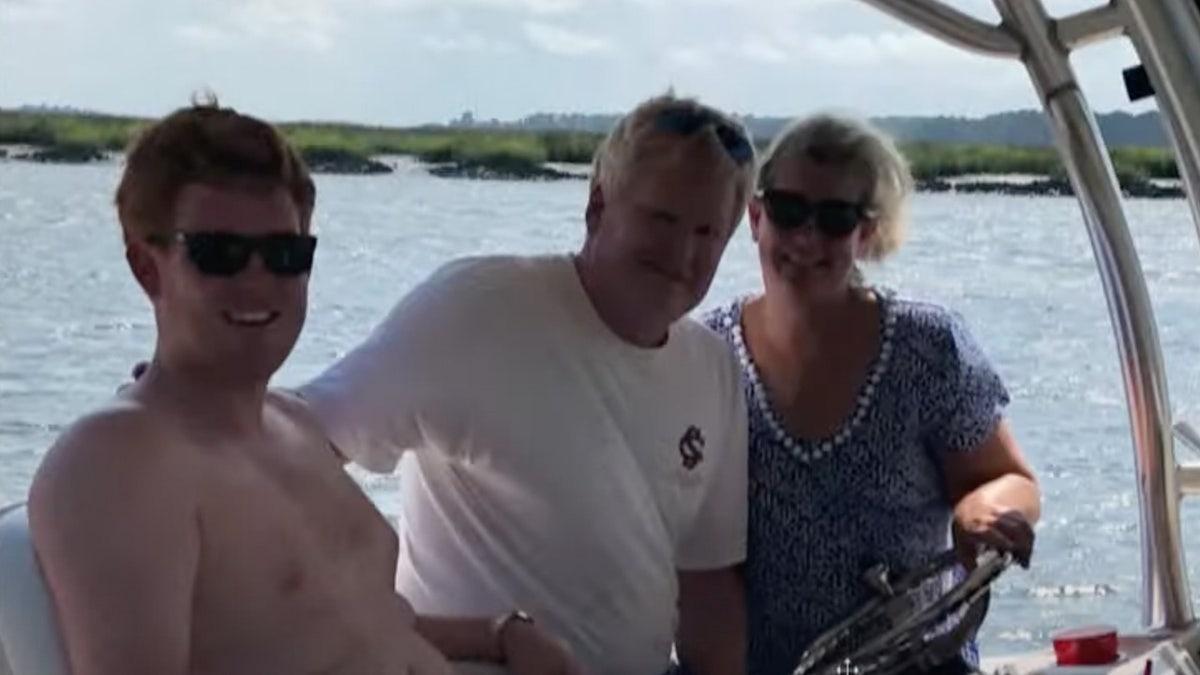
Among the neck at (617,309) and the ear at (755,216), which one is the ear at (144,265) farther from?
the ear at (755,216)

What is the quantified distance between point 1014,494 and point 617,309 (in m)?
0.57

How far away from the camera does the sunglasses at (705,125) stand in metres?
2.22

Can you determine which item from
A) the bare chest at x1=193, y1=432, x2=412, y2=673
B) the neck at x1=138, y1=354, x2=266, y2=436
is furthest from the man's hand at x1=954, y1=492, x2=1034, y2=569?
the neck at x1=138, y1=354, x2=266, y2=436

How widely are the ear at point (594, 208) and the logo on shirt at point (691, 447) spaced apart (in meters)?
0.24

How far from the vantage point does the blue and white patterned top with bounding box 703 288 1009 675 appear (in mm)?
2484

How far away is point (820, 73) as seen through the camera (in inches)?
111

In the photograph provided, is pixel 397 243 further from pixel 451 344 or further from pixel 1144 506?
pixel 1144 506

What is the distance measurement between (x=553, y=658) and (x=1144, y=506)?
109 cm

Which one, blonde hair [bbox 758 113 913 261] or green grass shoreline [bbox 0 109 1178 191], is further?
blonde hair [bbox 758 113 913 261]

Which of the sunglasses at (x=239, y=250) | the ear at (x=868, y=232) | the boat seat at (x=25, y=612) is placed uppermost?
the sunglasses at (x=239, y=250)

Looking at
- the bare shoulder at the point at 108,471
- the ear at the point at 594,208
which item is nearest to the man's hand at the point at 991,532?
the ear at the point at 594,208

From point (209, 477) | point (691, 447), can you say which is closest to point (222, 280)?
point (209, 477)

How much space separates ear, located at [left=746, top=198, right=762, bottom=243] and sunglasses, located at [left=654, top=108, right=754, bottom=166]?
8.5 inches

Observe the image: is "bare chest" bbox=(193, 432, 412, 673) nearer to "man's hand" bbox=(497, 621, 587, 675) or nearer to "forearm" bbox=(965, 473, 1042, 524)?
"man's hand" bbox=(497, 621, 587, 675)
